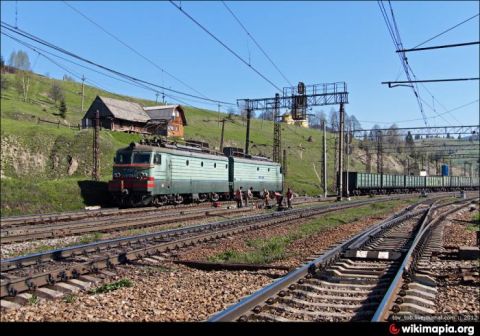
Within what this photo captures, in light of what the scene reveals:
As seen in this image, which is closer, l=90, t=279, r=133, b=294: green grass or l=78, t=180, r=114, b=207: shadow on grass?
l=90, t=279, r=133, b=294: green grass

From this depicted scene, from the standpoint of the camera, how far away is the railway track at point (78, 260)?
8.39 meters

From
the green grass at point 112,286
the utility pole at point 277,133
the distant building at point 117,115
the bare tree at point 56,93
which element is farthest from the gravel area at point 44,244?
the bare tree at point 56,93

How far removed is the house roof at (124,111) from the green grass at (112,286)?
45283mm

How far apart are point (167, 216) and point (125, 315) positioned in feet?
53.8

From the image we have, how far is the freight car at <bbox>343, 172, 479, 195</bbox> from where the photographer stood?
203 feet

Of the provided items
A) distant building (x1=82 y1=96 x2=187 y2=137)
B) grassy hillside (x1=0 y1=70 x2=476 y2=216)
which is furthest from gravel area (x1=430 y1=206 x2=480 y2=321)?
distant building (x1=82 y1=96 x2=187 y2=137)

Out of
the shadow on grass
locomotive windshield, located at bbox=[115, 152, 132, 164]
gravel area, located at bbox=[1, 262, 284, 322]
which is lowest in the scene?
gravel area, located at bbox=[1, 262, 284, 322]

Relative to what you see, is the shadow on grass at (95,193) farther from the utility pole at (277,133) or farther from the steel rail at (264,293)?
the steel rail at (264,293)

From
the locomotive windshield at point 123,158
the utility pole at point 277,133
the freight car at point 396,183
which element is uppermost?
the utility pole at point 277,133

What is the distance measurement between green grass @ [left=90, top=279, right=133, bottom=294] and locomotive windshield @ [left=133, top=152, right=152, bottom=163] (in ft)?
63.2
